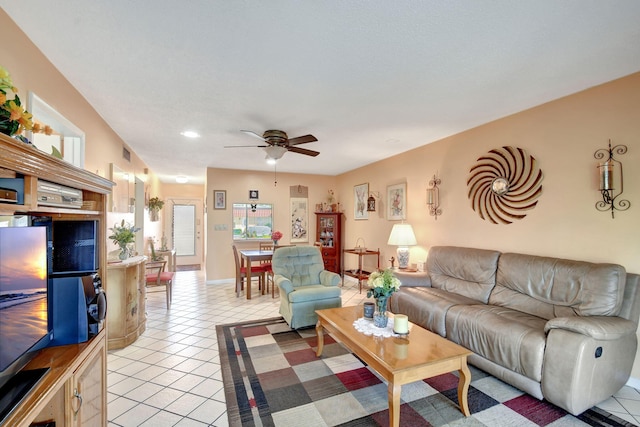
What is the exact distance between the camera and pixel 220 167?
19.6 ft

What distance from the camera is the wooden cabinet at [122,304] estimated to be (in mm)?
2969

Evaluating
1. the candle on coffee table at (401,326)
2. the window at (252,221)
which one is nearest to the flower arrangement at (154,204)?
the window at (252,221)

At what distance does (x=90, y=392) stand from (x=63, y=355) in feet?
1.03

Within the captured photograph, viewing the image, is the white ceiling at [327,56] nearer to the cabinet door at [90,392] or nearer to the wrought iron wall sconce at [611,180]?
the wrought iron wall sconce at [611,180]

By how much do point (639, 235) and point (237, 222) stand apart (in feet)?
19.5

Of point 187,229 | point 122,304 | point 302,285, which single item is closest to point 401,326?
point 302,285

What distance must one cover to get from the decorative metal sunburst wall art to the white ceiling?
0.51 m

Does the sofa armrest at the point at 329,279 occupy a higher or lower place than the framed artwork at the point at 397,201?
lower

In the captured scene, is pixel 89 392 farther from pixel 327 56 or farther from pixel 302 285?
pixel 302 285

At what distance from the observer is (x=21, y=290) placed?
1.08 meters

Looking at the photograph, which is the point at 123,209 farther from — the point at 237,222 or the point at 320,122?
the point at 320,122

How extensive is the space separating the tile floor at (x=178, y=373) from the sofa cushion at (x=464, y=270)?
48.7 inches

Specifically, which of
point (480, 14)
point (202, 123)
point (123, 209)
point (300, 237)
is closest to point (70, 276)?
point (202, 123)

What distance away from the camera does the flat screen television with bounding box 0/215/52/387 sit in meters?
0.98
